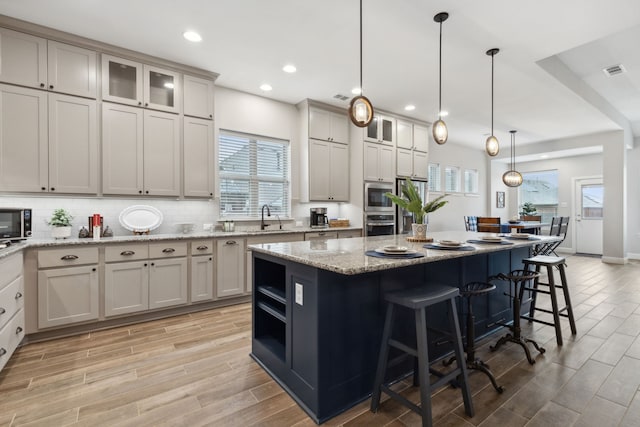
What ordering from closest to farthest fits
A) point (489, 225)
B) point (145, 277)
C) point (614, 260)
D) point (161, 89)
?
point (145, 277), point (161, 89), point (489, 225), point (614, 260)

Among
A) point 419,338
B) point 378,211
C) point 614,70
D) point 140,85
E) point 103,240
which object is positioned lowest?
point 419,338

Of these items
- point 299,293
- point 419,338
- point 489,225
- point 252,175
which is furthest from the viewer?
point 489,225

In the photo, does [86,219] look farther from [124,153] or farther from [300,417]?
[300,417]

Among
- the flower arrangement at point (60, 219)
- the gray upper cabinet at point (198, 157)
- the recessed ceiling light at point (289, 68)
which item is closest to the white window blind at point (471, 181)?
the recessed ceiling light at point (289, 68)

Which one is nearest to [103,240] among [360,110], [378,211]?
[360,110]

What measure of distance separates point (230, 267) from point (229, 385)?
6.27 ft

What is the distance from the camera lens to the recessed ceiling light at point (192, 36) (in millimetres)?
3148

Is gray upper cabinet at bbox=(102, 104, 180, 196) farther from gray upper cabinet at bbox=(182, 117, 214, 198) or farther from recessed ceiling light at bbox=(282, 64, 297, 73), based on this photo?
recessed ceiling light at bbox=(282, 64, 297, 73)

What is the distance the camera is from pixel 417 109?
5562mm

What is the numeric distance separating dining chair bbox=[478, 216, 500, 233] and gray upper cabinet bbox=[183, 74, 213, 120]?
522 cm

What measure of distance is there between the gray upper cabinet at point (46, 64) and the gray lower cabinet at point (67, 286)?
165 centimetres

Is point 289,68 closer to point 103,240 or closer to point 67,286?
point 103,240

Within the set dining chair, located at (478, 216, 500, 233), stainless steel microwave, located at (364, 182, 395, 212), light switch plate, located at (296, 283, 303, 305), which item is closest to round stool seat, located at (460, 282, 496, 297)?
light switch plate, located at (296, 283, 303, 305)

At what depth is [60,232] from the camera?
3.09 m
